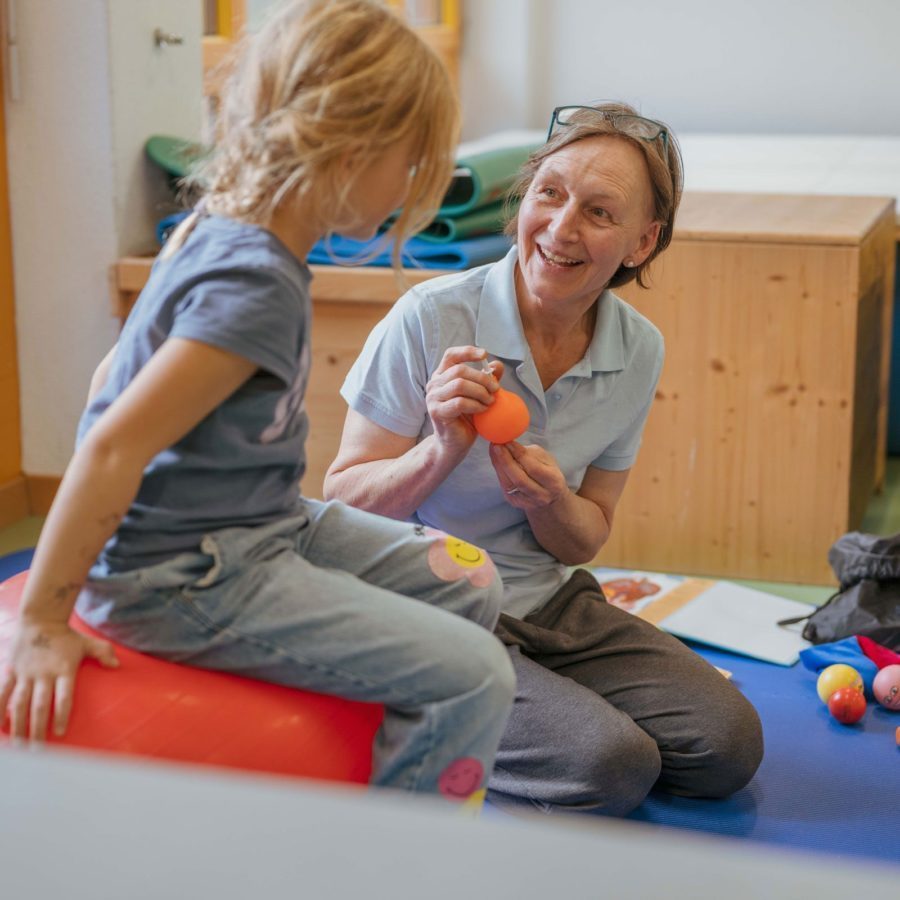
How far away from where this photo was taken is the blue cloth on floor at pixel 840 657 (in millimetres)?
2148

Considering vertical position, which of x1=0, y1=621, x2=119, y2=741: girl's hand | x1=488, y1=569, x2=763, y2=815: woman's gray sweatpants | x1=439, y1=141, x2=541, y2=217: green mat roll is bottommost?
x1=488, y1=569, x2=763, y2=815: woman's gray sweatpants

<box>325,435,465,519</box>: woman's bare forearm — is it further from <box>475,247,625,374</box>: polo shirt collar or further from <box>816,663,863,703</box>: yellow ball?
<box>816,663,863,703</box>: yellow ball

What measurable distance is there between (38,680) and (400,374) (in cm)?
71

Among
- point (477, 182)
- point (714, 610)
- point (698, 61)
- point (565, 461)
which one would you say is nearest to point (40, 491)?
point (477, 182)

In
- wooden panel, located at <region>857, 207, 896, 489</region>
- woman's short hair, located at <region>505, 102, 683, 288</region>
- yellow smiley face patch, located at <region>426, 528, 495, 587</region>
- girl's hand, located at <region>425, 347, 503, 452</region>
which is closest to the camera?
yellow smiley face patch, located at <region>426, 528, 495, 587</region>

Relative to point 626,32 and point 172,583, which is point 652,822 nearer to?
point 172,583

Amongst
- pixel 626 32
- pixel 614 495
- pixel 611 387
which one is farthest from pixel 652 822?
pixel 626 32

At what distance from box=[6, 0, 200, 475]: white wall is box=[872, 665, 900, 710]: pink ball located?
1.68 m

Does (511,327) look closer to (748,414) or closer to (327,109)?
(327,109)

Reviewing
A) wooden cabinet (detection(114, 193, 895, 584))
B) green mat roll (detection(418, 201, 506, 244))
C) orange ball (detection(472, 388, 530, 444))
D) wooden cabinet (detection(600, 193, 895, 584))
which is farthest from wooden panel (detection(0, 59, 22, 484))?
orange ball (detection(472, 388, 530, 444))

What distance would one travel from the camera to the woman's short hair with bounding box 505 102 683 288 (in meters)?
1.68

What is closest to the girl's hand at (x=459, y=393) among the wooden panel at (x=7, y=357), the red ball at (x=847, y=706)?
Result: the red ball at (x=847, y=706)

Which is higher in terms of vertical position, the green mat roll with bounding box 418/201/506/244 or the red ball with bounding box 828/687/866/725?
the green mat roll with bounding box 418/201/506/244

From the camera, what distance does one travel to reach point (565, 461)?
1750 mm
